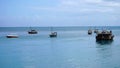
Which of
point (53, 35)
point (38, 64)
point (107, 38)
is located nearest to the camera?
point (38, 64)

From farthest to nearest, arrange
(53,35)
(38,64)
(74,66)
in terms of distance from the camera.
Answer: (53,35) → (38,64) → (74,66)

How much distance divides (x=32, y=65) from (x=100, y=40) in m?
58.6

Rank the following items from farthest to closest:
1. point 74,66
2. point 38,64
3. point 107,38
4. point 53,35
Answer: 1. point 53,35
2. point 107,38
3. point 38,64
4. point 74,66

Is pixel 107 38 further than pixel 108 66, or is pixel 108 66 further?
pixel 107 38

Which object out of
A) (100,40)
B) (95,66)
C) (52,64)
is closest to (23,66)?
(52,64)

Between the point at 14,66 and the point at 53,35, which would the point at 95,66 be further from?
the point at 53,35

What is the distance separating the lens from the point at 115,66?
1666 inches

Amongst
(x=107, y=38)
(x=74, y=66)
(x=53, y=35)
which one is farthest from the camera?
(x=53, y=35)

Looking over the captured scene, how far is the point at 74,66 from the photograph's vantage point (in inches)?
1662

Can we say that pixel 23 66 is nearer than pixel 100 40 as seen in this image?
Yes

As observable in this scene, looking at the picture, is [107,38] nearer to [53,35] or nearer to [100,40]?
[100,40]

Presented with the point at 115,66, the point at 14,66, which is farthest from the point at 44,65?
the point at 115,66

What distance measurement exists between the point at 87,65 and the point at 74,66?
242cm

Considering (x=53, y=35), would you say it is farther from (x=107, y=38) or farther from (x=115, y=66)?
(x=115, y=66)
